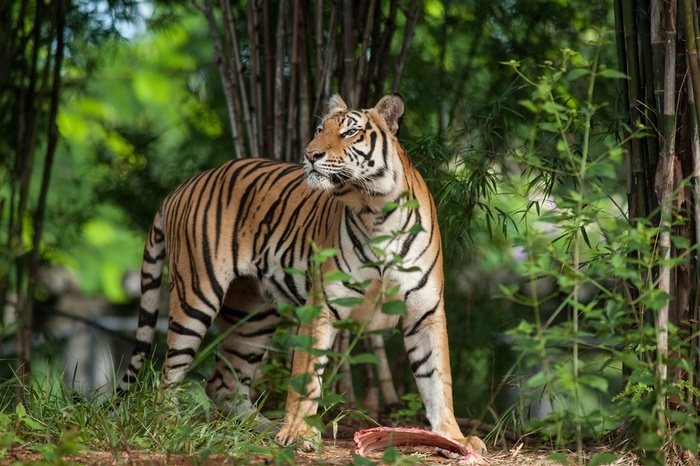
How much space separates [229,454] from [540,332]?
3.83 feet

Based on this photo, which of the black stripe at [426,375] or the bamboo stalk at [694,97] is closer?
the bamboo stalk at [694,97]

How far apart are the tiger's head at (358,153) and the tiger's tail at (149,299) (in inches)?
50.9

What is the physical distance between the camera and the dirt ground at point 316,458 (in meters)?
3.19

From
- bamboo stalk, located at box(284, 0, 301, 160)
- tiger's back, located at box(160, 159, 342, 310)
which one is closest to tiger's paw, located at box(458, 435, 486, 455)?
tiger's back, located at box(160, 159, 342, 310)

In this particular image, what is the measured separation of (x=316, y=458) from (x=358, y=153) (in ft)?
3.81

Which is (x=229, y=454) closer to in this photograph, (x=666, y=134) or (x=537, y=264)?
(x=537, y=264)

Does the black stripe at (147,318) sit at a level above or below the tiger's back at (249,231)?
below

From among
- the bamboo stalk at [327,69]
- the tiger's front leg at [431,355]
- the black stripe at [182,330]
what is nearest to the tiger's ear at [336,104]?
the bamboo stalk at [327,69]

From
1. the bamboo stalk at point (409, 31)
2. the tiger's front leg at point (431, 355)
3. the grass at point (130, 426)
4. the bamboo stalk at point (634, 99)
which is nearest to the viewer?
the grass at point (130, 426)

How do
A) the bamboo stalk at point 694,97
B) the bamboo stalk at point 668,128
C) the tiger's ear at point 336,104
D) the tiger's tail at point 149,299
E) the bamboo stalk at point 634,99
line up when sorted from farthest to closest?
the tiger's tail at point 149,299, the tiger's ear at point 336,104, the bamboo stalk at point 634,99, the bamboo stalk at point 668,128, the bamboo stalk at point 694,97

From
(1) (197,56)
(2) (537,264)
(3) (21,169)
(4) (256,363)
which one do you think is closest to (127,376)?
(4) (256,363)

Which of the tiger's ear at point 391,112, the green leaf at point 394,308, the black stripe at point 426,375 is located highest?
the tiger's ear at point 391,112

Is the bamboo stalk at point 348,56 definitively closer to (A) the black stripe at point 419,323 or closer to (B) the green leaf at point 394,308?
(A) the black stripe at point 419,323

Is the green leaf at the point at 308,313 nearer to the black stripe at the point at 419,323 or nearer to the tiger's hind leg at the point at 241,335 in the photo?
the black stripe at the point at 419,323
